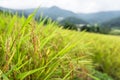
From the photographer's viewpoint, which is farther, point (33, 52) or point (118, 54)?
point (118, 54)

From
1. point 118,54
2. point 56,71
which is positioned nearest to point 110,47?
point 118,54

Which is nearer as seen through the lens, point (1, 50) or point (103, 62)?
point (1, 50)

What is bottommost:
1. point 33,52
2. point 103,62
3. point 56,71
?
point 103,62

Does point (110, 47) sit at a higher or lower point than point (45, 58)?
lower

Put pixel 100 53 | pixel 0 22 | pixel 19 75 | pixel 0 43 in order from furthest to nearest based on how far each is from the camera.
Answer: pixel 100 53, pixel 0 22, pixel 0 43, pixel 19 75

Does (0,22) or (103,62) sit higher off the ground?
(0,22)

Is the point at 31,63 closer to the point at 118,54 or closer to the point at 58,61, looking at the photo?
the point at 58,61

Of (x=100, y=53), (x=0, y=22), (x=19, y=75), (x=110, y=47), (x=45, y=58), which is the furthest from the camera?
(x=110, y=47)

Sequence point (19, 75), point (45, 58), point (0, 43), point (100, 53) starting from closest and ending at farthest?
point (19, 75)
point (45, 58)
point (0, 43)
point (100, 53)

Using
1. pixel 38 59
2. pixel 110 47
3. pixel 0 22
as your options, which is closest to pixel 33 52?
pixel 38 59

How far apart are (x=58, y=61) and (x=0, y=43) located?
49cm

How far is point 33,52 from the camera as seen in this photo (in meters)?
2.28

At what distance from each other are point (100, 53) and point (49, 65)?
3735 mm

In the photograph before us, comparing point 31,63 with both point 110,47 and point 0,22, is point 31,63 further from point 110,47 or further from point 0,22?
point 110,47
